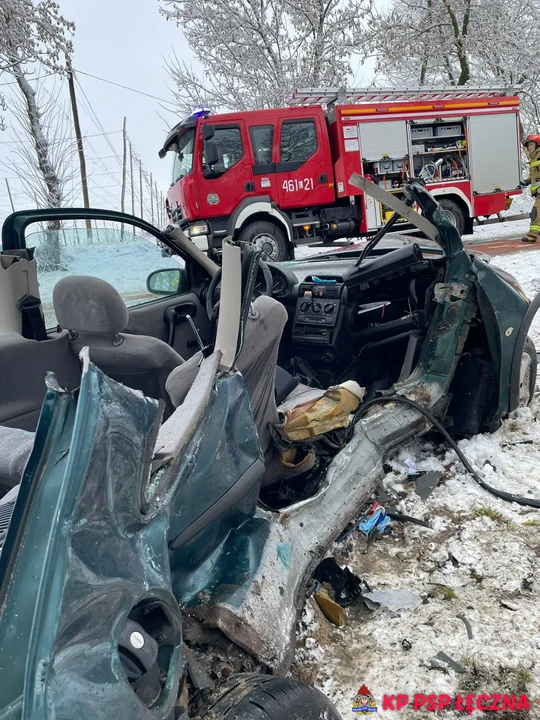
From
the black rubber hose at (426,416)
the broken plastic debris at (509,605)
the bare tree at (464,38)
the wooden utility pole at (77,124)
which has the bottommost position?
the broken plastic debris at (509,605)

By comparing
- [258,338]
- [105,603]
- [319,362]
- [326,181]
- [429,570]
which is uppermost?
[326,181]

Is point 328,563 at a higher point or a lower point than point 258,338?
lower

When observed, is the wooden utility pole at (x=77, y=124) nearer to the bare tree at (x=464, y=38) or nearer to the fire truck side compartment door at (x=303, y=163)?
the fire truck side compartment door at (x=303, y=163)

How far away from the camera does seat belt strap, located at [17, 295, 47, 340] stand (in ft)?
8.87

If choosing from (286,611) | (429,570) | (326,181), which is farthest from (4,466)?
(326,181)

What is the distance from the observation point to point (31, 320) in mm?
2709

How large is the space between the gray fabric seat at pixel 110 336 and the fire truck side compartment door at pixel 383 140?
10772 mm

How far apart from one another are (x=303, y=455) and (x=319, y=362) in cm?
131

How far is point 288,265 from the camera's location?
4477 millimetres

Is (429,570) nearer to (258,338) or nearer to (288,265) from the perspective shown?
(258,338)

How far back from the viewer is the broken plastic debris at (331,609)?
216 cm

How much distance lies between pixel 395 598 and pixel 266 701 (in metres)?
1.16

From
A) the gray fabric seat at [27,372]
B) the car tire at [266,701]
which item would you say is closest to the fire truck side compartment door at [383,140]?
the gray fabric seat at [27,372]

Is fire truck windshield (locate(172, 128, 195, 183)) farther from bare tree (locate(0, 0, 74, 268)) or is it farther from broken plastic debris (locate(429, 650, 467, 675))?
broken plastic debris (locate(429, 650, 467, 675))
